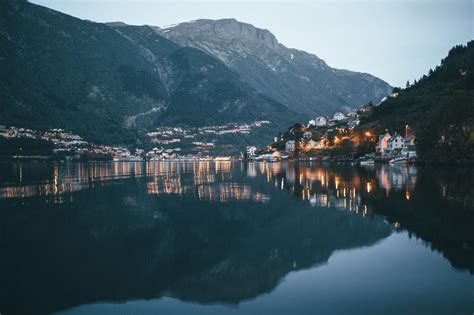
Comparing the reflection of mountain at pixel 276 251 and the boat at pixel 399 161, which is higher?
the boat at pixel 399 161

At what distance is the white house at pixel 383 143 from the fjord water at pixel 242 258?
80817 millimetres

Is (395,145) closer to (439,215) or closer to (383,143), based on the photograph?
(383,143)

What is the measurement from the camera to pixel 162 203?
3178cm

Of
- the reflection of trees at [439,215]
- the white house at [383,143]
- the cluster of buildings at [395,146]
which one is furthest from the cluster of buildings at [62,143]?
the reflection of trees at [439,215]

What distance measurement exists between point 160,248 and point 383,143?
9851cm

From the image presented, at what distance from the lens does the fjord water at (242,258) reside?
11.4 meters

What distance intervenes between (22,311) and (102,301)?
1922 mm

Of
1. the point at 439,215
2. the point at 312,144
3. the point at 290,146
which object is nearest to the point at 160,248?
the point at 439,215

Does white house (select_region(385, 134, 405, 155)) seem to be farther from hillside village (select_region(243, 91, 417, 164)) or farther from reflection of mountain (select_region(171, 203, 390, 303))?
reflection of mountain (select_region(171, 203, 390, 303))

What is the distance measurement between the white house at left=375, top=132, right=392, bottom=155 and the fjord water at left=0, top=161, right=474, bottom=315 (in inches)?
3182

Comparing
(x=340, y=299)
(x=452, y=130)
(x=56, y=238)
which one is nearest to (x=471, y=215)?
(x=340, y=299)

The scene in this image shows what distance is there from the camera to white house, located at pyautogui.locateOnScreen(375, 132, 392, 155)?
106 m

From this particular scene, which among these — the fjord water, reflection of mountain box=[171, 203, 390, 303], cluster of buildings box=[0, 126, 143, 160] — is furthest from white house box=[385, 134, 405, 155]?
cluster of buildings box=[0, 126, 143, 160]

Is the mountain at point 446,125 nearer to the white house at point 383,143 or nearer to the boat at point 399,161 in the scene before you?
the white house at point 383,143
